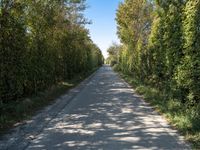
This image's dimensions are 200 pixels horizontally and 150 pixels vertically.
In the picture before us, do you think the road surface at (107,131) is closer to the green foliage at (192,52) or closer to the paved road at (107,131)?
the paved road at (107,131)

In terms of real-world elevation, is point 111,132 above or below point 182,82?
below

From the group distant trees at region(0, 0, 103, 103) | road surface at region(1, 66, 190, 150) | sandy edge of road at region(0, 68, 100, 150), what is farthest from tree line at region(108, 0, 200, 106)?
distant trees at region(0, 0, 103, 103)

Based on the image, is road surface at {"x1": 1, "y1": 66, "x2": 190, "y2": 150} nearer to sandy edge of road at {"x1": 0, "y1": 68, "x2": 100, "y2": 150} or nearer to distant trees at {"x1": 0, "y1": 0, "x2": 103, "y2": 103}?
sandy edge of road at {"x1": 0, "y1": 68, "x2": 100, "y2": 150}

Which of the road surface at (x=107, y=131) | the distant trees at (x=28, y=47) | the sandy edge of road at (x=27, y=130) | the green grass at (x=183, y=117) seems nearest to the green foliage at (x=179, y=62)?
the green grass at (x=183, y=117)

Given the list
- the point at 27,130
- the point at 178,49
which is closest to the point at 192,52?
the point at 178,49

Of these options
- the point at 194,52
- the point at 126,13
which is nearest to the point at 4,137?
the point at 194,52

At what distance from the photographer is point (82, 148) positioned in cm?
805

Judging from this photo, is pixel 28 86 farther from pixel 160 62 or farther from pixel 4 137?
pixel 4 137

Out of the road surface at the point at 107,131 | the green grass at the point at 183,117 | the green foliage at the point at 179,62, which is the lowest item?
the road surface at the point at 107,131

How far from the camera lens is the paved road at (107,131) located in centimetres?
833

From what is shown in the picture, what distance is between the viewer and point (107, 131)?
995 cm

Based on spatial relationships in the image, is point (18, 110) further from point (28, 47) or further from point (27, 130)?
point (28, 47)

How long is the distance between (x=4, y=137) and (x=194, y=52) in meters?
6.31

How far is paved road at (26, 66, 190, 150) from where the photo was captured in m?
8.33
